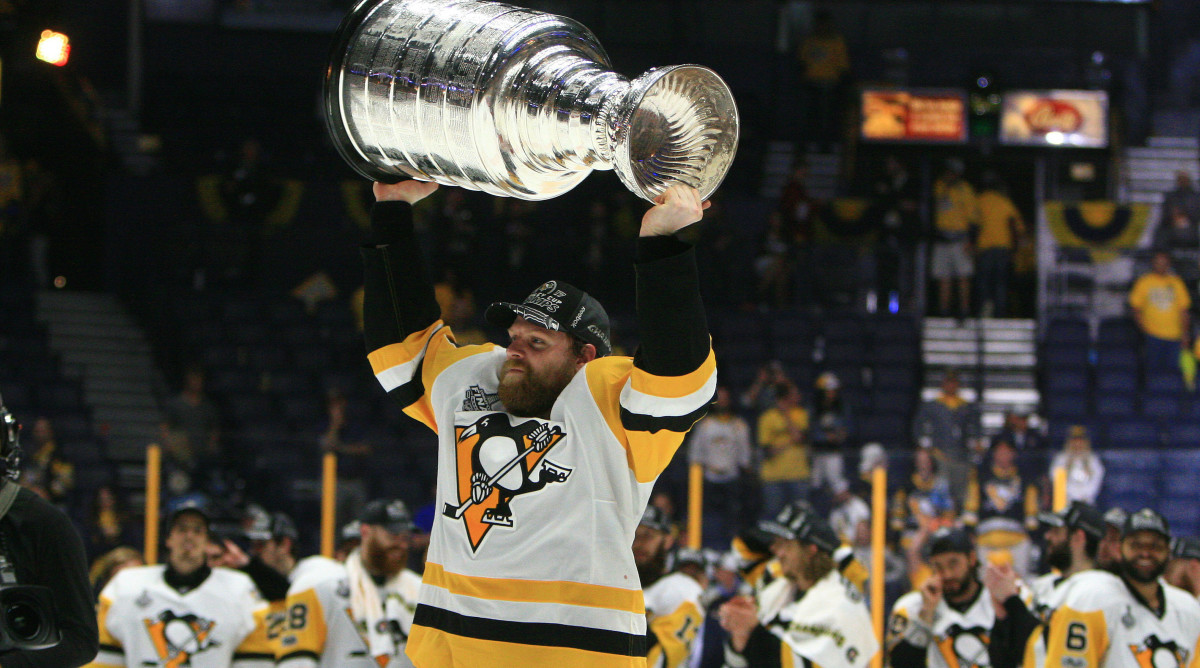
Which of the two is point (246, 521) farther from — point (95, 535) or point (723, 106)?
point (723, 106)

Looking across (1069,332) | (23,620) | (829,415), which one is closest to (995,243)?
(1069,332)

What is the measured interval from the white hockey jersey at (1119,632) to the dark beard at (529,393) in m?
2.60

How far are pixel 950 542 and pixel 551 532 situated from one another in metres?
3.58

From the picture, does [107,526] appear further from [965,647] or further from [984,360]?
[984,360]

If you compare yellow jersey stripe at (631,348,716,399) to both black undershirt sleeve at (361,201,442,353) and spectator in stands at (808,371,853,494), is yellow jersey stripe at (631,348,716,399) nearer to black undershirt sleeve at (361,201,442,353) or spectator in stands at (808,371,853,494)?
black undershirt sleeve at (361,201,442,353)

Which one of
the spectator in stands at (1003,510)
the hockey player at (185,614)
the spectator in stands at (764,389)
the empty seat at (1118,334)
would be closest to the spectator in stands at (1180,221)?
the empty seat at (1118,334)

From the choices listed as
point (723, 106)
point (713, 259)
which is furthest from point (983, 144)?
Result: point (723, 106)

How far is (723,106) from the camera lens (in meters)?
2.59

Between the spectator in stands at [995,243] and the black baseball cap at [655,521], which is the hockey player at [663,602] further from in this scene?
the spectator in stands at [995,243]

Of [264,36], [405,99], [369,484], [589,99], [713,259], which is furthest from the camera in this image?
[264,36]

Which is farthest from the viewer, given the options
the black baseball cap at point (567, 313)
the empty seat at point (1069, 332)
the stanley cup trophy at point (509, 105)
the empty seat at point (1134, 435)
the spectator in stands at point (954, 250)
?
the spectator in stands at point (954, 250)

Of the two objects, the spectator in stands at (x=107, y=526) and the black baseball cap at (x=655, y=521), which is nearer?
the black baseball cap at (x=655, y=521)

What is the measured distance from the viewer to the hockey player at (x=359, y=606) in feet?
17.4

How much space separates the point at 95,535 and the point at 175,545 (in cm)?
268
